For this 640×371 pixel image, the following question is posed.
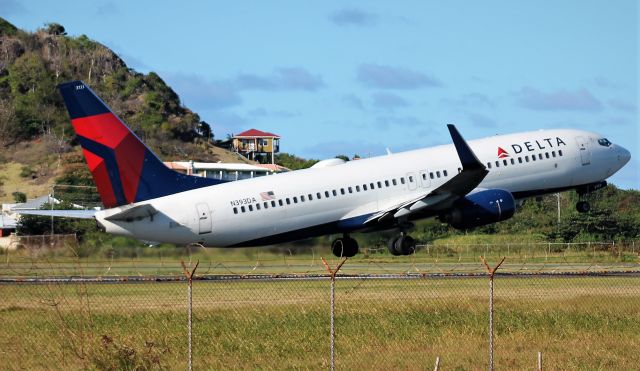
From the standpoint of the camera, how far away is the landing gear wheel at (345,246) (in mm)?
54009

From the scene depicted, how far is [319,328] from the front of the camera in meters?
37.3

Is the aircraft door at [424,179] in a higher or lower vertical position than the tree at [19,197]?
lower

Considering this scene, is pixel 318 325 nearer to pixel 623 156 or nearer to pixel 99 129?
pixel 99 129

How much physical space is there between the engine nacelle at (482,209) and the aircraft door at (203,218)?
11.9 m

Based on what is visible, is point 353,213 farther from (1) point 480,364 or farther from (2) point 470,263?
(1) point 480,364

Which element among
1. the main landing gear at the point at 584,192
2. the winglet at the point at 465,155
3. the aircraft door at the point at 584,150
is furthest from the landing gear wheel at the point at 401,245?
the main landing gear at the point at 584,192

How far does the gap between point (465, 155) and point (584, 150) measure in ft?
30.8

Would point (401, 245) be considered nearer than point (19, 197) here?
Yes

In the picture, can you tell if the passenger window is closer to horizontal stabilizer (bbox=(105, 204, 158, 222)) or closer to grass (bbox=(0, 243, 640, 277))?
grass (bbox=(0, 243, 640, 277))

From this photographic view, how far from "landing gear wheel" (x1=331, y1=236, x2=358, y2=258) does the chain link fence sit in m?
2.37

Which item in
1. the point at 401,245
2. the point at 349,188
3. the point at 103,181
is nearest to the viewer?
the point at 103,181

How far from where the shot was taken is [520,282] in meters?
54.6

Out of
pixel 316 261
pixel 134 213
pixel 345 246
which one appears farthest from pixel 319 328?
pixel 316 261

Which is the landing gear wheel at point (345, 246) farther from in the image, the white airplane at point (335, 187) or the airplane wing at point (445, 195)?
the airplane wing at point (445, 195)
